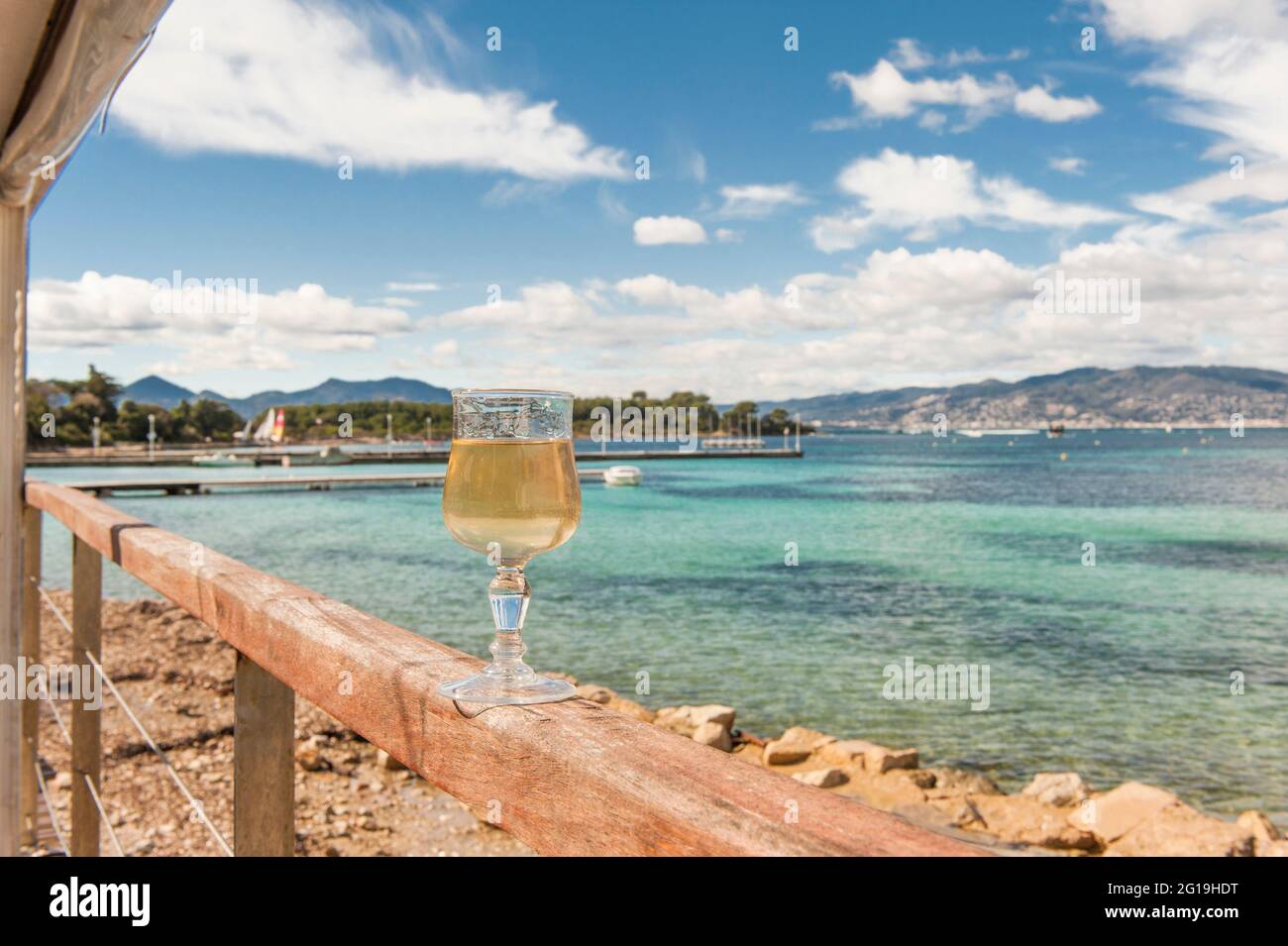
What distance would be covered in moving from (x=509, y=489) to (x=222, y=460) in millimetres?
71828

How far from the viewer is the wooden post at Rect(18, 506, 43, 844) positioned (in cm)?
319

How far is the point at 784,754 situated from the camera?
26.7 feet

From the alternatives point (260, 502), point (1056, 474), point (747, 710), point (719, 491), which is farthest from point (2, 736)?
point (1056, 474)

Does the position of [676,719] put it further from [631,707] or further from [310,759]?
[310,759]

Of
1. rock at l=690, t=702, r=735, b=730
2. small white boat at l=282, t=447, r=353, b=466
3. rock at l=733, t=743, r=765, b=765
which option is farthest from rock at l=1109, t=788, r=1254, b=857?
small white boat at l=282, t=447, r=353, b=466

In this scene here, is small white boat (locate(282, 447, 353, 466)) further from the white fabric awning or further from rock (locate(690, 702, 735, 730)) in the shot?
the white fabric awning

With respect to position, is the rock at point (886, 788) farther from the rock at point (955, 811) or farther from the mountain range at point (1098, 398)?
the mountain range at point (1098, 398)

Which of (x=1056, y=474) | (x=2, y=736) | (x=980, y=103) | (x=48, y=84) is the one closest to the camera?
(x=48, y=84)

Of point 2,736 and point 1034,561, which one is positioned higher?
point 2,736

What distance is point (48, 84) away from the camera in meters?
1.65

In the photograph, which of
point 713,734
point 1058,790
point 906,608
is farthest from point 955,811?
point 906,608

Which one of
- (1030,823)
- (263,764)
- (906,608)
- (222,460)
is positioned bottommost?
(906,608)
